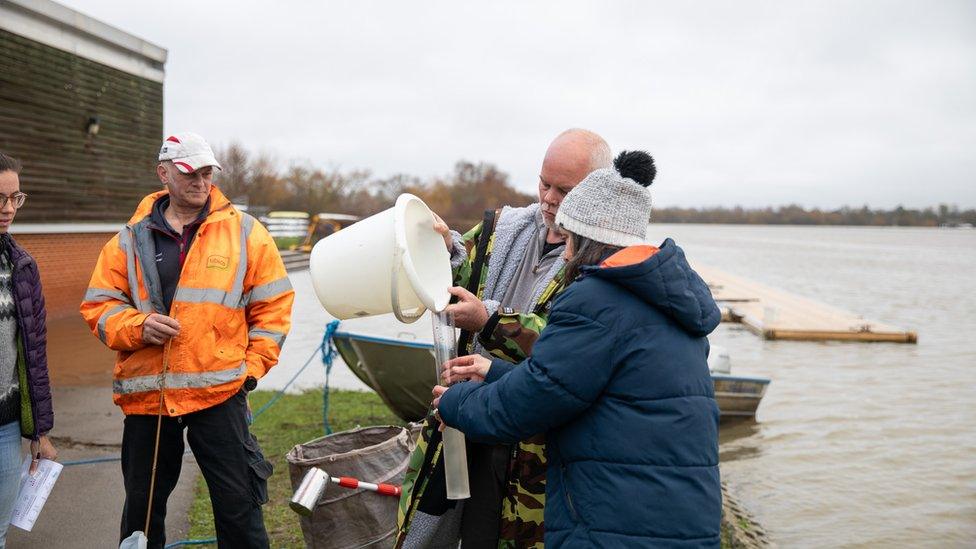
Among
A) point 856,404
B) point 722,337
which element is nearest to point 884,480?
point 856,404

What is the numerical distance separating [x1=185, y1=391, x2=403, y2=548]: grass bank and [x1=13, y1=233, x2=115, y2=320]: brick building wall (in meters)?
5.68

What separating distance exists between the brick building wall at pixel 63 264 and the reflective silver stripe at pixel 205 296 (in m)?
10.0

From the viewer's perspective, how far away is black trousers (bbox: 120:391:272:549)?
314cm

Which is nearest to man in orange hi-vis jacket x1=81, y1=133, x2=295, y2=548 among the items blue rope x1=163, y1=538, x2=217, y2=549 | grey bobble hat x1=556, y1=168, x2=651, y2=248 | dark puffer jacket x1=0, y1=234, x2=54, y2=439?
dark puffer jacket x1=0, y1=234, x2=54, y2=439

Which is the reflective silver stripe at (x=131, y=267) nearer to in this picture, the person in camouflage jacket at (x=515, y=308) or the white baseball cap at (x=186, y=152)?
the white baseball cap at (x=186, y=152)

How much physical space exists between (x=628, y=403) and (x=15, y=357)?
259cm

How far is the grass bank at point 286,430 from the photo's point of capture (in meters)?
Result: 4.48

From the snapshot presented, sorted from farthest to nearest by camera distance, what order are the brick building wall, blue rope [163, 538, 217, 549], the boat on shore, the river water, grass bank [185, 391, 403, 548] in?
the brick building wall < the river water < the boat on shore < grass bank [185, 391, 403, 548] < blue rope [163, 538, 217, 549]

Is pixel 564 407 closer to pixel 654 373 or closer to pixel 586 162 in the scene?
pixel 654 373

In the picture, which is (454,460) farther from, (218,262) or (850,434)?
(850,434)

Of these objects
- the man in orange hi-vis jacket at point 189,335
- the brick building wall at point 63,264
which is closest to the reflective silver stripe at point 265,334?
the man in orange hi-vis jacket at point 189,335

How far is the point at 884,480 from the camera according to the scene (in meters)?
8.94

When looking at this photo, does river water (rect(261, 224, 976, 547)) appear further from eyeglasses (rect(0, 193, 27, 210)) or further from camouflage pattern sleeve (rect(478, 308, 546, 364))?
camouflage pattern sleeve (rect(478, 308, 546, 364))

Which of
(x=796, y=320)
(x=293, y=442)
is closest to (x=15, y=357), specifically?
(x=293, y=442)
